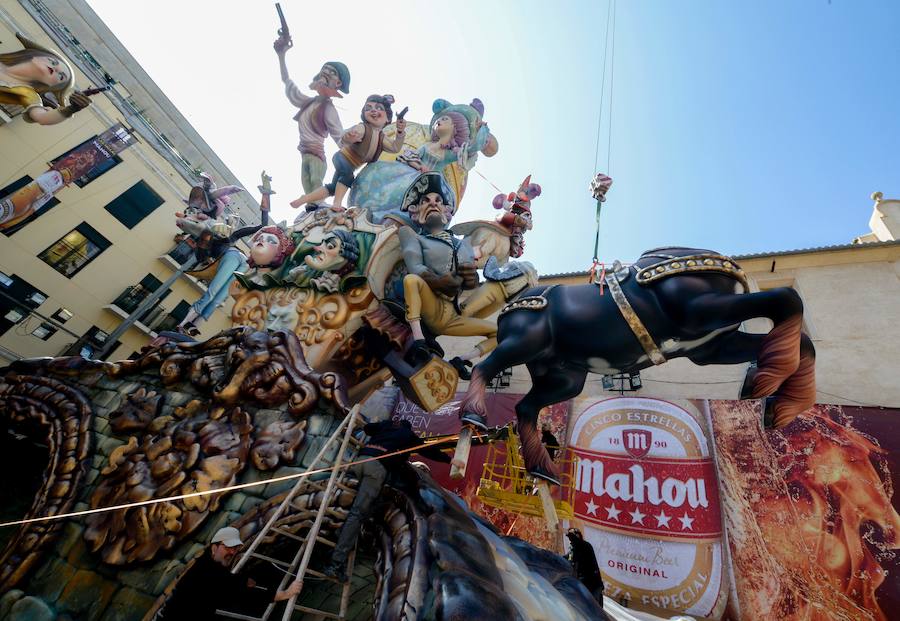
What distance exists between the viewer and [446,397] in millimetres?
4238

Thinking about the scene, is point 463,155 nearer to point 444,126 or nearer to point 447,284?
point 444,126

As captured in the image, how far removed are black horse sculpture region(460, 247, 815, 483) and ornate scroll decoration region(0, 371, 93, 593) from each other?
2835mm

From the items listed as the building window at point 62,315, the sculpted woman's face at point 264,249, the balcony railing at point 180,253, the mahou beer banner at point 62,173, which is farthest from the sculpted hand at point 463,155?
the building window at point 62,315

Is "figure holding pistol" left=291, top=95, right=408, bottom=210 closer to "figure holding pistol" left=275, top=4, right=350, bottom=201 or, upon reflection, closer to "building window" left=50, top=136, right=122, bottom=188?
"figure holding pistol" left=275, top=4, right=350, bottom=201

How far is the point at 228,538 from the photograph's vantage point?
229cm

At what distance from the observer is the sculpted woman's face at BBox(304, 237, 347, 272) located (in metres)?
4.65

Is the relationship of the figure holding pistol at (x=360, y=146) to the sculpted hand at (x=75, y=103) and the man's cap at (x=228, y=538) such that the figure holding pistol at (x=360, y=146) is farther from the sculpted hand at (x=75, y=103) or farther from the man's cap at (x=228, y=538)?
the man's cap at (x=228, y=538)

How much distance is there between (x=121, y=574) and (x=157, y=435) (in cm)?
92

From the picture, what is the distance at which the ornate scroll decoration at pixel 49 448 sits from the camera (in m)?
2.68

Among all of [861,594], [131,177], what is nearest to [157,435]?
[861,594]

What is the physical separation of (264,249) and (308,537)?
3665mm

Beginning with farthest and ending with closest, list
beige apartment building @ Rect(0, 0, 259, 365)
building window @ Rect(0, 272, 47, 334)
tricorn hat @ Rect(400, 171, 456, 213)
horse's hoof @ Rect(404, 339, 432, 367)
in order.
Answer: beige apartment building @ Rect(0, 0, 259, 365) < building window @ Rect(0, 272, 47, 334) < tricorn hat @ Rect(400, 171, 456, 213) < horse's hoof @ Rect(404, 339, 432, 367)

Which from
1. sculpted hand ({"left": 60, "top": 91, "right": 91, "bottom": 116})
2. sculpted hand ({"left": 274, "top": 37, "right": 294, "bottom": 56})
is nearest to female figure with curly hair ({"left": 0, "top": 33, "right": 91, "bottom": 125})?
sculpted hand ({"left": 60, "top": 91, "right": 91, "bottom": 116})

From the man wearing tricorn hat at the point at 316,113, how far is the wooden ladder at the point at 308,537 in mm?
4804
